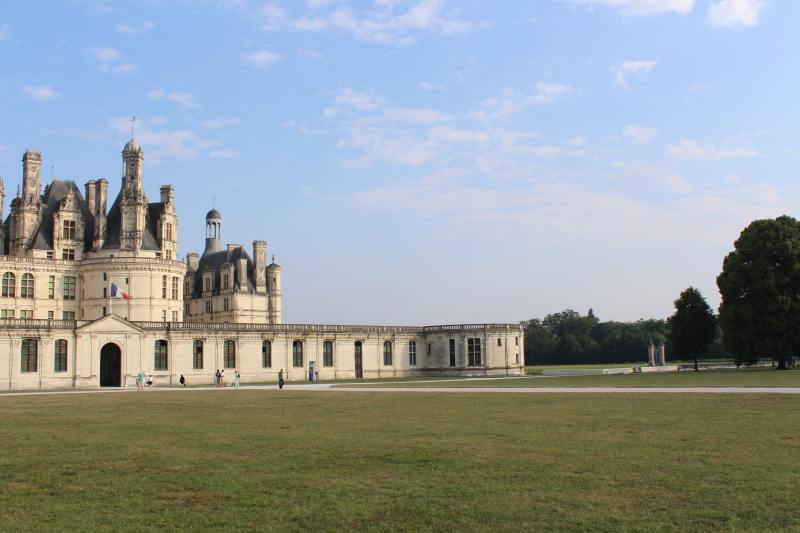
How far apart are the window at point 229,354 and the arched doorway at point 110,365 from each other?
8.50m

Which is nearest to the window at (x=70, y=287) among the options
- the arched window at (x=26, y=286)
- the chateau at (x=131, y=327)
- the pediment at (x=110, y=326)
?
the chateau at (x=131, y=327)

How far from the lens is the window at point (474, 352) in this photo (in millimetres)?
77438

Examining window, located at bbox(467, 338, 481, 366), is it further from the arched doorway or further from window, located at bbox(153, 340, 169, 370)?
the arched doorway

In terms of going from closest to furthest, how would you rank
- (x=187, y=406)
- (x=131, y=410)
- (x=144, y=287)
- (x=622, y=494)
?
(x=622, y=494) → (x=131, y=410) → (x=187, y=406) → (x=144, y=287)

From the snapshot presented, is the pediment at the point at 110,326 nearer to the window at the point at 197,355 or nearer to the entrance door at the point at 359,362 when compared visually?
the window at the point at 197,355

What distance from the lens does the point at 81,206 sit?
238 ft

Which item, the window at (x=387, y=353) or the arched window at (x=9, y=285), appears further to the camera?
the window at (x=387, y=353)

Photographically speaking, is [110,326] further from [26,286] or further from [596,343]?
[596,343]

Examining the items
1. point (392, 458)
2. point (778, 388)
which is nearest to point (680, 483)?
point (392, 458)

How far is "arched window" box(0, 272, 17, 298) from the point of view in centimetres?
6656

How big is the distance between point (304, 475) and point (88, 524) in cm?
405

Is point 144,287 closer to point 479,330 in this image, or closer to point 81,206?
point 81,206

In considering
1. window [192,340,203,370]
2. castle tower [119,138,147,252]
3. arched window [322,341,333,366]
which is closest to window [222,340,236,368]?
window [192,340,203,370]

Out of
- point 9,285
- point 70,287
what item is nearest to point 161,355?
point 70,287
